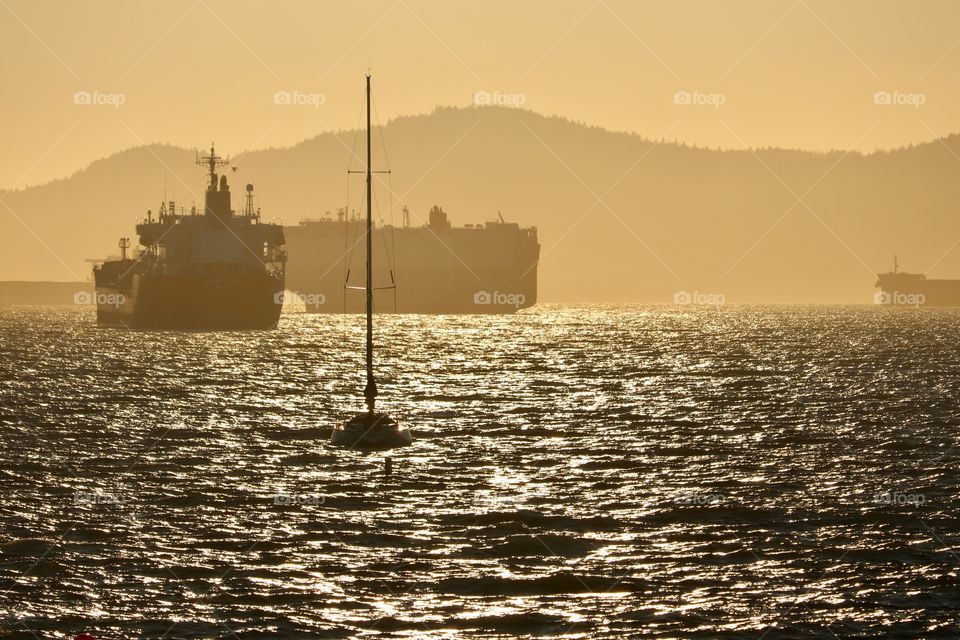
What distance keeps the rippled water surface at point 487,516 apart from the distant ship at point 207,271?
2394 inches

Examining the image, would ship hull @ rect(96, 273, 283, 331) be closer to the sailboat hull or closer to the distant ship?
the distant ship

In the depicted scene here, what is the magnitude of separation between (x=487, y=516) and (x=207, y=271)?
9929 cm

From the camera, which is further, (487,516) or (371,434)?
(371,434)

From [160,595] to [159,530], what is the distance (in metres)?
5.24

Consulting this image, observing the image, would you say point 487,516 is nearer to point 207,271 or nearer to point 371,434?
point 371,434

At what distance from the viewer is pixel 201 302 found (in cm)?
11919

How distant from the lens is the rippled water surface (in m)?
19.0

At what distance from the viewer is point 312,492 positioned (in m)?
29.4

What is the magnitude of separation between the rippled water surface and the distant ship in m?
60.8

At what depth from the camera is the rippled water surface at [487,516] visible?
1900cm

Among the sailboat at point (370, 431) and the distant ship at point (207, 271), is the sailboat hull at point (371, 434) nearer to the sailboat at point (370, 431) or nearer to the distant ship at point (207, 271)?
the sailboat at point (370, 431)

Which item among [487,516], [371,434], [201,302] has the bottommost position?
[487,516]

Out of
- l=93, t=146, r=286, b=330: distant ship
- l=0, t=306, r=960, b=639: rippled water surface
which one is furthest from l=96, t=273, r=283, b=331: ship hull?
l=0, t=306, r=960, b=639: rippled water surface

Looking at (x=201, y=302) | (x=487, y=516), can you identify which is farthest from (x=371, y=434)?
(x=201, y=302)
